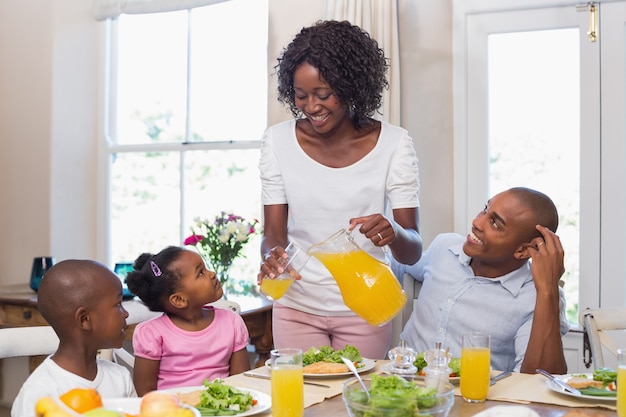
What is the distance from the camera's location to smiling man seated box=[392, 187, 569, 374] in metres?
1.87

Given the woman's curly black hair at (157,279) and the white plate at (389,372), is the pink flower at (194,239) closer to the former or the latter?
the woman's curly black hair at (157,279)

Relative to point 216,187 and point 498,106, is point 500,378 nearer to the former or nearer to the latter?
point 498,106

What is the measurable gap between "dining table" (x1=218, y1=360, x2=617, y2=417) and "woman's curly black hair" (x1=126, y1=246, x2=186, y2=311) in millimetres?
365

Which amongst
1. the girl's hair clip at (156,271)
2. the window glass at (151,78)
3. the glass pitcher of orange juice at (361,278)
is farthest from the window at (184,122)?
the glass pitcher of orange juice at (361,278)

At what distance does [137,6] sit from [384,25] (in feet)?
4.21

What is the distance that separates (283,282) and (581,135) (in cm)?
169

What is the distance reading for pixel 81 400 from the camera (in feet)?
3.15

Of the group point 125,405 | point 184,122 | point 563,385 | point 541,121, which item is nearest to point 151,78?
point 184,122

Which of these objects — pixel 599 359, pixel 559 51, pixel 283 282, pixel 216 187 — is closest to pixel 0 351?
pixel 283 282

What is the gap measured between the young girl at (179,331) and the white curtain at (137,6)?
1.80 metres

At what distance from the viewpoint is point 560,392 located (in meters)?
1.54

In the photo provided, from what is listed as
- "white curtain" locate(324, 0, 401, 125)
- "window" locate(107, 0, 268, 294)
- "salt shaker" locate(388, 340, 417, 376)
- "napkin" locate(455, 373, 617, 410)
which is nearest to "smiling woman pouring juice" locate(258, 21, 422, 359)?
"salt shaker" locate(388, 340, 417, 376)

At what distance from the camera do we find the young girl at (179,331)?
6.46 feet

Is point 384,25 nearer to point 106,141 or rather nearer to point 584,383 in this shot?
point 106,141
